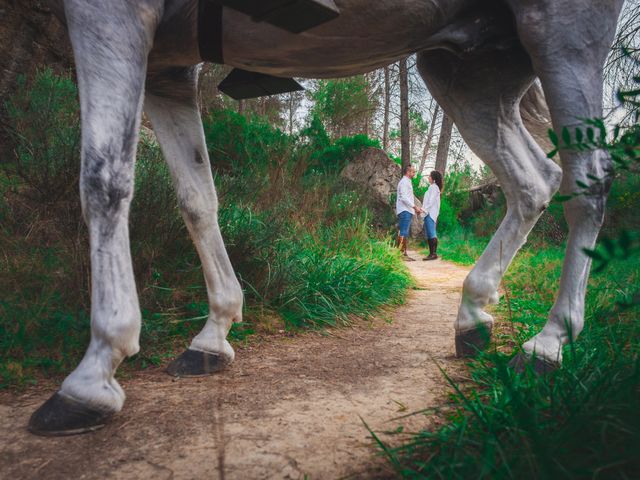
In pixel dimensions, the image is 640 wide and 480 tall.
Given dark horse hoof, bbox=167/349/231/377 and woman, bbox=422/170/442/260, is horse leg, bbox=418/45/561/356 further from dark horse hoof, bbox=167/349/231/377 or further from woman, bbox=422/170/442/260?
woman, bbox=422/170/442/260

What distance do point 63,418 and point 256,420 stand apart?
0.67 metres

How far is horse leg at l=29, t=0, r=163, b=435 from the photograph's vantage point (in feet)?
5.20

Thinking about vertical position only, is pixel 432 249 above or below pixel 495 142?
below

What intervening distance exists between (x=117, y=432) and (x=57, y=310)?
1.25 metres

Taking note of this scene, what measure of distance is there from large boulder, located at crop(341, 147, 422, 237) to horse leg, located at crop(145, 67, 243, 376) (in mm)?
10008

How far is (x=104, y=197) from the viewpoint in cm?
165

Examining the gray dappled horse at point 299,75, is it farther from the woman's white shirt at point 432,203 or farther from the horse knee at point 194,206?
the woman's white shirt at point 432,203

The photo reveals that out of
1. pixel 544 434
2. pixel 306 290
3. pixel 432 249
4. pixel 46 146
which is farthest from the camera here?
pixel 432 249

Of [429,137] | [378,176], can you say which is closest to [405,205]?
[378,176]

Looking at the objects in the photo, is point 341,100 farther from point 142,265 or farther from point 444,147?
point 142,265

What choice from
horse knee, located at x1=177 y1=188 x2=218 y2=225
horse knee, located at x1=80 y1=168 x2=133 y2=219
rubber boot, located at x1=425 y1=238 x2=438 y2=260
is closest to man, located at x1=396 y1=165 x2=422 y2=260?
rubber boot, located at x1=425 y1=238 x2=438 y2=260

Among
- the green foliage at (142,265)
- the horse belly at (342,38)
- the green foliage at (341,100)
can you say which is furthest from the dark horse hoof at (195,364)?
the green foliage at (341,100)

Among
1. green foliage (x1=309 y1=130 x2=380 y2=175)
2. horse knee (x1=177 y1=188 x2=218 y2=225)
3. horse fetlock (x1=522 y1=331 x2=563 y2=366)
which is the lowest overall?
horse fetlock (x1=522 y1=331 x2=563 y2=366)

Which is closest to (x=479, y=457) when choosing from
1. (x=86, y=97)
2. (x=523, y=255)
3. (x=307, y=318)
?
(x=86, y=97)
